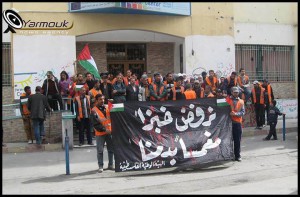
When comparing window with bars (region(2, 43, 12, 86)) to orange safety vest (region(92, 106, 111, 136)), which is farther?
window with bars (region(2, 43, 12, 86))

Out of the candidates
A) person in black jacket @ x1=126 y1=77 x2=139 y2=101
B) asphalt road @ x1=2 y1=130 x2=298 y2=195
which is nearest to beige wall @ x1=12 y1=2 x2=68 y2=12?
person in black jacket @ x1=126 y1=77 x2=139 y2=101

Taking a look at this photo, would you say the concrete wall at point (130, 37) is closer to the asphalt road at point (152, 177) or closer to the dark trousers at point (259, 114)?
the dark trousers at point (259, 114)

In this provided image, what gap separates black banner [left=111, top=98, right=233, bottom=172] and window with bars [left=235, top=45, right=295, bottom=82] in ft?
34.6

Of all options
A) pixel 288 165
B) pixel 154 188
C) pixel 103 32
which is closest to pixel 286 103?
pixel 103 32

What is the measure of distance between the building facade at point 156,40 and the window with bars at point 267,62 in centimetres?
5

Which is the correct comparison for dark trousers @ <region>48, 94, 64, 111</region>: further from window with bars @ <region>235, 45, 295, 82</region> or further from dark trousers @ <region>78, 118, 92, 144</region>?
window with bars @ <region>235, 45, 295, 82</region>

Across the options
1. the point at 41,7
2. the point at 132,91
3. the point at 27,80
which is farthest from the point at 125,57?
the point at 132,91

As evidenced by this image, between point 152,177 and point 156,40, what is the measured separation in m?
11.0

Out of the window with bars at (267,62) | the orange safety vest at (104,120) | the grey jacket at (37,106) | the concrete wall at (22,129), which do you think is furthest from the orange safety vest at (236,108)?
the window with bars at (267,62)

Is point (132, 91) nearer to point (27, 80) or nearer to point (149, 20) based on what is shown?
point (27, 80)

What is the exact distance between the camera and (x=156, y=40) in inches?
772

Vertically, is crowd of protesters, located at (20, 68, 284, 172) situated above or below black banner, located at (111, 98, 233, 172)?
above

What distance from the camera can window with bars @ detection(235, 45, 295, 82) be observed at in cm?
2098

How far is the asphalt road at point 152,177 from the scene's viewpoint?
27.0ft
